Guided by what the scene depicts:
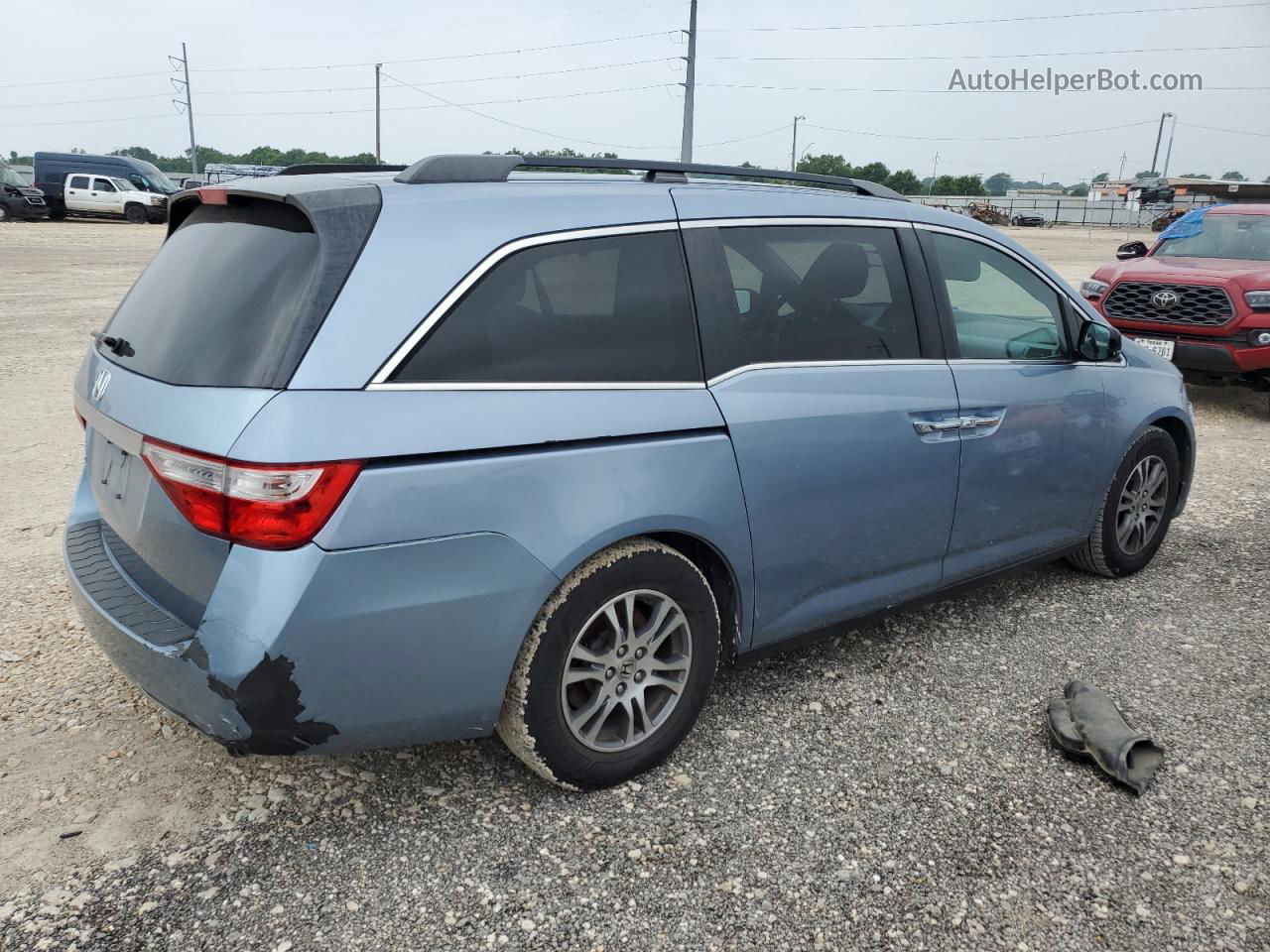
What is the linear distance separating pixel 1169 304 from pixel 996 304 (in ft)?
18.7

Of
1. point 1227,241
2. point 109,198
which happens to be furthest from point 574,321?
point 109,198

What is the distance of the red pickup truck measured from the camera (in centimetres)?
822

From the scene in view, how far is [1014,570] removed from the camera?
4.13 meters

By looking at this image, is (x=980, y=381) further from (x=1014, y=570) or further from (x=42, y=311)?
(x=42, y=311)

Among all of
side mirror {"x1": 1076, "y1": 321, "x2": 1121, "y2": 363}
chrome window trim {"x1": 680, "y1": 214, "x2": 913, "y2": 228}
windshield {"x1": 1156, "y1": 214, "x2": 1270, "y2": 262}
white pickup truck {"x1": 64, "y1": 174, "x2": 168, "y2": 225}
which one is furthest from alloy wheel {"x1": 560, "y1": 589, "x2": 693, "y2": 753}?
white pickup truck {"x1": 64, "y1": 174, "x2": 168, "y2": 225}

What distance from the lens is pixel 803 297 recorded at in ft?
10.9

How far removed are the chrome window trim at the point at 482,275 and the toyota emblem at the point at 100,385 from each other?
962 millimetres

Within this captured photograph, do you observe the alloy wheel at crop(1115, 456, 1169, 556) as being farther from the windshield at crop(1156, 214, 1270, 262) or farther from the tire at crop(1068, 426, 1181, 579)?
the windshield at crop(1156, 214, 1270, 262)

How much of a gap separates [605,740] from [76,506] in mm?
1776

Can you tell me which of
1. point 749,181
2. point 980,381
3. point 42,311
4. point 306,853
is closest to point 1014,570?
point 980,381

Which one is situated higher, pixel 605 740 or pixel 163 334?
pixel 163 334

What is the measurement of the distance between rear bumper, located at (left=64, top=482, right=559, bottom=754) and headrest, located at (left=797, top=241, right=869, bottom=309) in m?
1.40

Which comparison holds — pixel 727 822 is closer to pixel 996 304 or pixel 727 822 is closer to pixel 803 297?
pixel 803 297

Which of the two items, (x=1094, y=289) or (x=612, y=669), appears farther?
(x=1094, y=289)
